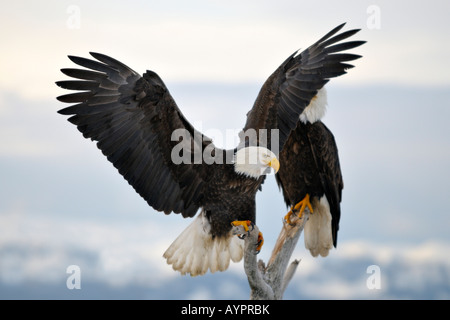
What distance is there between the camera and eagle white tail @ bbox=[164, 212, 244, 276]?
5.40m

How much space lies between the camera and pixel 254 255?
4.98 meters

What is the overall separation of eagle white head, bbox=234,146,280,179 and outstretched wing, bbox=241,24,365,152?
414mm

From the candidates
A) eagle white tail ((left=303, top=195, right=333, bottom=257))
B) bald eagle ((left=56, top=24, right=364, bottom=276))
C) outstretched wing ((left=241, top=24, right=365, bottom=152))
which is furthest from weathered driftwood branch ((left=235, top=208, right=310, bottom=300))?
outstretched wing ((left=241, top=24, right=365, bottom=152))

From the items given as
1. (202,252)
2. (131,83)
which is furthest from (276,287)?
(131,83)

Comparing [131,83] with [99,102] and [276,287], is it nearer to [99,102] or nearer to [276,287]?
[99,102]

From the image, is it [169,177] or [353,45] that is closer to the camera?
[169,177]

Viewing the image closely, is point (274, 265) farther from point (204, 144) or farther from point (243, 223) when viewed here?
point (204, 144)

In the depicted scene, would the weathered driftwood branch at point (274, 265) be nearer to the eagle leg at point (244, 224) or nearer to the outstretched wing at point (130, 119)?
the eagle leg at point (244, 224)

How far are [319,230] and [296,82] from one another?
5.15 feet

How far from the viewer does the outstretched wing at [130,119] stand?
4816 mm

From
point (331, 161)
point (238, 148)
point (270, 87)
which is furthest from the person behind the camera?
point (331, 161)

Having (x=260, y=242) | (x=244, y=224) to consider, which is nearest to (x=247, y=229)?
(x=244, y=224)

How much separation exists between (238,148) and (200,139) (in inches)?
12.5

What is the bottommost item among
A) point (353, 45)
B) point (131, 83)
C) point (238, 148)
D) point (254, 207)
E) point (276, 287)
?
point (276, 287)
